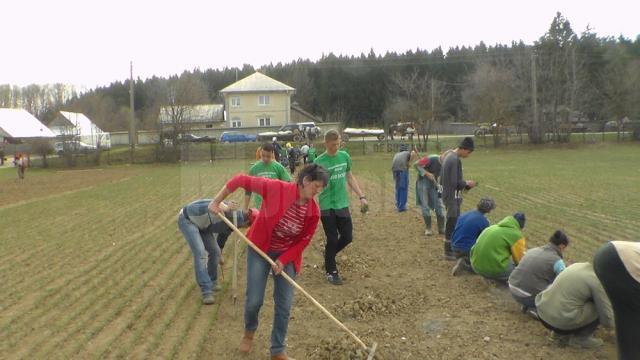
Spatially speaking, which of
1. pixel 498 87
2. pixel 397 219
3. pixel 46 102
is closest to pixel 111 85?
pixel 46 102

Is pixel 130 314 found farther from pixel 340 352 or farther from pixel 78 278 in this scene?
pixel 340 352

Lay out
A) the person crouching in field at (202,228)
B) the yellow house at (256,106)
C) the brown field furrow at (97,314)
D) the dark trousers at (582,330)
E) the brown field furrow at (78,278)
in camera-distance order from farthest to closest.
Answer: the yellow house at (256,106), the brown field furrow at (78,278), the person crouching in field at (202,228), the brown field furrow at (97,314), the dark trousers at (582,330)

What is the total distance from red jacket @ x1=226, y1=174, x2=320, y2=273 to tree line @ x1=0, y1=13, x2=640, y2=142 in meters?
42.0

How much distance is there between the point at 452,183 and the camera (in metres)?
8.45

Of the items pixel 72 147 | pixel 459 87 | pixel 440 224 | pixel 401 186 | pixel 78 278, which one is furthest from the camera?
pixel 459 87

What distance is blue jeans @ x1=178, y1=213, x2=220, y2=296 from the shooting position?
6.76m

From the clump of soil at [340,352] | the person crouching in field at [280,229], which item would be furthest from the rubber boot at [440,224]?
the person crouching in field at [280,229]

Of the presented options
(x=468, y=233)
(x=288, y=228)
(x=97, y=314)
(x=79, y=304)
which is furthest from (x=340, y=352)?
(x=79, y=304)

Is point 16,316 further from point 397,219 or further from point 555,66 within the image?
point 555,66

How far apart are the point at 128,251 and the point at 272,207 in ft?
20.8

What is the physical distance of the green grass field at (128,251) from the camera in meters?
5.92

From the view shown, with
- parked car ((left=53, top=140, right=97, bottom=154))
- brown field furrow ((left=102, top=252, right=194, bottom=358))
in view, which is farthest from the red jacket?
parked car ((left=53, top=140, right=97, bottom=154))

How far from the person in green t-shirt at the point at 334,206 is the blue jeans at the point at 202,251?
1429 mm

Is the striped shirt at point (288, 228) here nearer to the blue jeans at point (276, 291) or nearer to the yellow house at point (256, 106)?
the blue jeans at point (276, 291)
